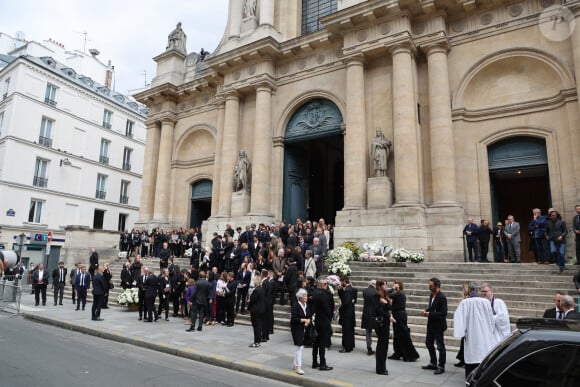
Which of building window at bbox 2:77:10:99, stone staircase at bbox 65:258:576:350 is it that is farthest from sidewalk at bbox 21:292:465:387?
building window at bbox 2:77:10:99

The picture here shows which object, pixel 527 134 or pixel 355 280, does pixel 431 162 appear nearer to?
pixel 527 134

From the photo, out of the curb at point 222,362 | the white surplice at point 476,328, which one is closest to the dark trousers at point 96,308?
the curb at point 222,362

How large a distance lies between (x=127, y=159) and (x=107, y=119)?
399cm

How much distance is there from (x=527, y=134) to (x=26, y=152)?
99.7 feet

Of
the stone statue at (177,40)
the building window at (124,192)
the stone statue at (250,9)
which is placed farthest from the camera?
the building window at (124,192)

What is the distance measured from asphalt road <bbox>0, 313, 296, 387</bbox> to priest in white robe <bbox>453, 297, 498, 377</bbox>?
297 centimetres

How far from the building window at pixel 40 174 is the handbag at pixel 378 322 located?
2922 centimetres

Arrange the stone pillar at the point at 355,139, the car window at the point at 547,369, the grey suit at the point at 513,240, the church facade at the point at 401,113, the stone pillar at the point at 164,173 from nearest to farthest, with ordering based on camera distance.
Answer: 1. the car window at the point at 547,369
2. the grey suit at the point at 513,240
3. the church facade at the point at 401,113
4. the stone pillar at the point at 355,139
5. the stone pillar at the point at 164,173

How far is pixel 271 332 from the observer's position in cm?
989

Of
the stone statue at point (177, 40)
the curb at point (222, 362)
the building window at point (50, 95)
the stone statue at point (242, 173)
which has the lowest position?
the curb at point (222, 362)

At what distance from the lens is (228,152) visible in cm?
2058

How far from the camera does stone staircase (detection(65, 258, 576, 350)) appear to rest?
9.06m

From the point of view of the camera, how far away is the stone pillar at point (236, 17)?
2220 centimetres

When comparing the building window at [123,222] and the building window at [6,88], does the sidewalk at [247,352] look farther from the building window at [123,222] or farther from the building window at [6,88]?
the building window at [123,222]
